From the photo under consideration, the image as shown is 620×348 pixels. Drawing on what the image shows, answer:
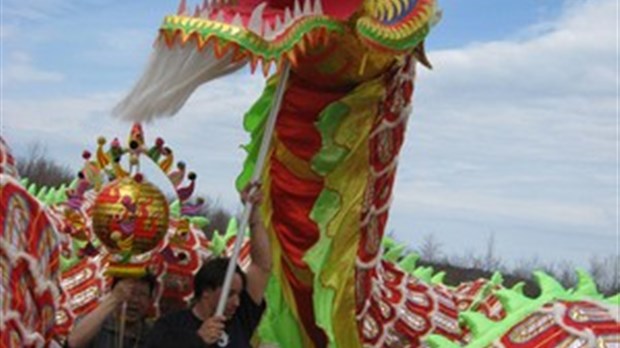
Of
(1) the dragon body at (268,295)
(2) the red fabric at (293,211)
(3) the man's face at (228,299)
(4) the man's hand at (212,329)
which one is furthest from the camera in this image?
(2) the red fabric at (293,211)

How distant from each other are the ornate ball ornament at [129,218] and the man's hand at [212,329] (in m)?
0.34

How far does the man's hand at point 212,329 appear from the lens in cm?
300

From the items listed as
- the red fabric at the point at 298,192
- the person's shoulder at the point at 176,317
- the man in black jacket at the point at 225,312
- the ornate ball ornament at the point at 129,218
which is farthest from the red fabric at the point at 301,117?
the person's shoulder at the point at 176,317

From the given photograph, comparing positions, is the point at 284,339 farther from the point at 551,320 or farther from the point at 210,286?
the point at 551,320

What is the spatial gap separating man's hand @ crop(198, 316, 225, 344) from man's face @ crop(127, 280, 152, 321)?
30 centimetres

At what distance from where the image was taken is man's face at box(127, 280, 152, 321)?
325cm

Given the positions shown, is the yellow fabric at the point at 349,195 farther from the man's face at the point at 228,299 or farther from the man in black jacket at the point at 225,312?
the man's face at the point at 228,299

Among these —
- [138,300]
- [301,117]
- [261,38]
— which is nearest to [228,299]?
[138,300]

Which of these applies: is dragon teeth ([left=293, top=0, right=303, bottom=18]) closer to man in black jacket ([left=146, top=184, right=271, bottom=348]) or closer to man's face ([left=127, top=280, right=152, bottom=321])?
man in black jacket ([left=146, top=184, right=271, bottom=348])

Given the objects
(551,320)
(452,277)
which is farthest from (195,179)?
(452,277)

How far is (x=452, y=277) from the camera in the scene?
10.5m

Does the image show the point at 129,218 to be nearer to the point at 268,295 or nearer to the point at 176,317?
the point at 176,317

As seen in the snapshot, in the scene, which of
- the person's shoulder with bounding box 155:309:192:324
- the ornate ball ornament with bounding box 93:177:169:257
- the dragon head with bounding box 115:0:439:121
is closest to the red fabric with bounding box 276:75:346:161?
the dragon head with bounding box 115:0:439:121

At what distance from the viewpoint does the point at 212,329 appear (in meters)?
3.01
